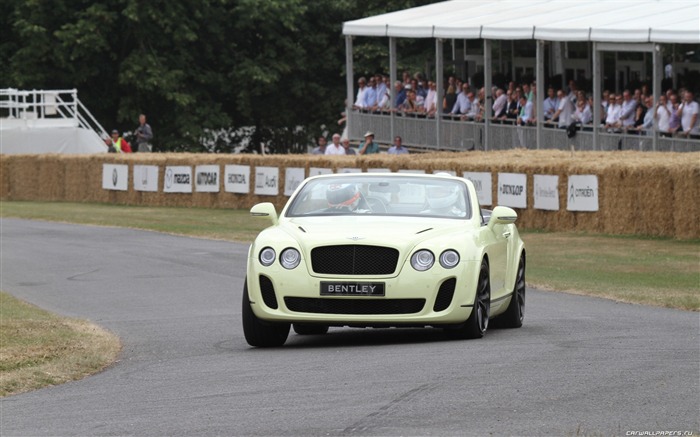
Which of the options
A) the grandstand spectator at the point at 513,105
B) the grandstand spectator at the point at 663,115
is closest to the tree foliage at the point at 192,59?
the grandstand spectator at the point at 513,105

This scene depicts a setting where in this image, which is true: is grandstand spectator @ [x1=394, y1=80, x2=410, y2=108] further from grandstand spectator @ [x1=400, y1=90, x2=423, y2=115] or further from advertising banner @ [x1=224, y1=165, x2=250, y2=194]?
advertising banner @ [x1=224, y1=165, x2=250, y2=194]

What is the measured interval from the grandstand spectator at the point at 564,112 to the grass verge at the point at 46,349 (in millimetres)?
21690

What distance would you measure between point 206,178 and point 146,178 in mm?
2228

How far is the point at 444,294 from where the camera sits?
12.4 metres

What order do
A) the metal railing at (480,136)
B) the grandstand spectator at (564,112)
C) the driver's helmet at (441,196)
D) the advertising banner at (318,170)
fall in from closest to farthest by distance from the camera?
the driver's helmet at (441,196), the metal railing at (480,136), the advertising banner at (318,170), the grandstand spectator at (564,112)

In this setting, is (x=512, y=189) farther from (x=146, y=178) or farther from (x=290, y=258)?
(x=290, y=258)

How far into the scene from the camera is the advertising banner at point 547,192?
30.2 metres

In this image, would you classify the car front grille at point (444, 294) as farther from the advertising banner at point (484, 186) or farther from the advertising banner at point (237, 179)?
the advertising banner at point (237, 179)

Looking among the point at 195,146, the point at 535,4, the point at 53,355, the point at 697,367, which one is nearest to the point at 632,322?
the point at 697,367

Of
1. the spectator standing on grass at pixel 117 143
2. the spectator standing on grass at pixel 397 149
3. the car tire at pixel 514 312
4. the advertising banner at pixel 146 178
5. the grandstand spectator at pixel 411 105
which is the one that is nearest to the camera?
the car tire at pixel 514 312

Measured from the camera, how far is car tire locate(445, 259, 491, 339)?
12755mm

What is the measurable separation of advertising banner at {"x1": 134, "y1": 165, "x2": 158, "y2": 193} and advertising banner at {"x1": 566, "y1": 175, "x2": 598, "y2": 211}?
14258 mm

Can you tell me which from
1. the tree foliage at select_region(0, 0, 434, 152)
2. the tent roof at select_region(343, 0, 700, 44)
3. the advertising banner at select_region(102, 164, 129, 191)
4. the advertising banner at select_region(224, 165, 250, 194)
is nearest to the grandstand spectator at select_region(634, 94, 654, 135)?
the tent roof at select_region(343, 0, 700, 44)

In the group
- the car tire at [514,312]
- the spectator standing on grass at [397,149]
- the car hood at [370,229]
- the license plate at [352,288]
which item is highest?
the spectator standing on grass at [397,149]
